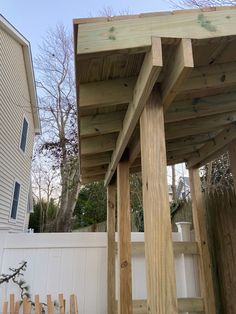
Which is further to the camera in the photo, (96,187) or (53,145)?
(96,187)

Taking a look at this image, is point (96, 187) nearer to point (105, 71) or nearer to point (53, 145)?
point (53, 145)

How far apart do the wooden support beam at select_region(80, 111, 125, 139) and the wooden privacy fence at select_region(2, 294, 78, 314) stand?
1894mm

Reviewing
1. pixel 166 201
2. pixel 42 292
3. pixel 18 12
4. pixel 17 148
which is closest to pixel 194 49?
pixel 166 201

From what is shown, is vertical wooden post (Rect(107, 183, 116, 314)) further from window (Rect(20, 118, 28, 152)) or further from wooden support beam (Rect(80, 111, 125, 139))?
window (Rect(20, 118, 28, 152))

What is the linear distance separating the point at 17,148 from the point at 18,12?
4666mm

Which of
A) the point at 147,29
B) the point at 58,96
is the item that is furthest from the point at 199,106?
the point at 58,96

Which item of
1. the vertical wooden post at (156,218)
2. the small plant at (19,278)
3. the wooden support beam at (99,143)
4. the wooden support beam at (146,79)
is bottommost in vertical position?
the small plant at (19,278)

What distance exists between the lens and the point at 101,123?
1972 millimetres

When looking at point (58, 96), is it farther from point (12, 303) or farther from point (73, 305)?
point (73, 305)

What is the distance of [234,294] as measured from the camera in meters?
2.35

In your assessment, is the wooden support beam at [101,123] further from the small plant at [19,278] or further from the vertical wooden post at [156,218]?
the small plant at [19,278]

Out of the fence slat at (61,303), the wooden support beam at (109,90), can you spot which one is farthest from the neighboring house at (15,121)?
the wooden support beam at (109,90)

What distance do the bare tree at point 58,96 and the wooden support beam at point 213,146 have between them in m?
7.08

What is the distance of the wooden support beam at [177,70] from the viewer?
111 centimetres
